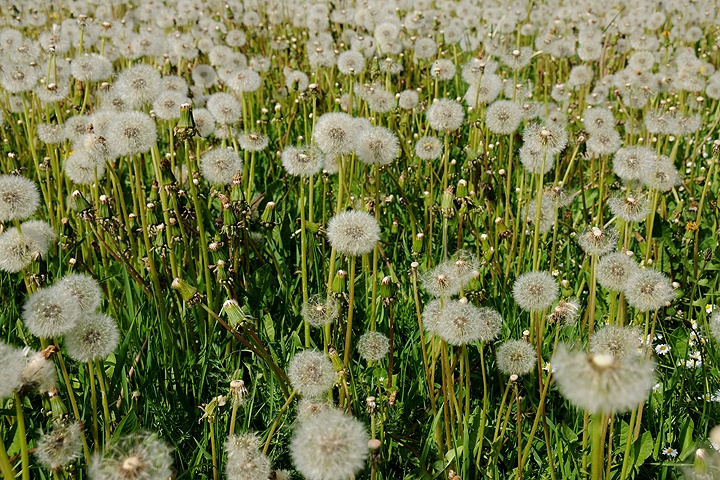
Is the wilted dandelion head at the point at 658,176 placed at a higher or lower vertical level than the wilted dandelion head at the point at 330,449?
higher

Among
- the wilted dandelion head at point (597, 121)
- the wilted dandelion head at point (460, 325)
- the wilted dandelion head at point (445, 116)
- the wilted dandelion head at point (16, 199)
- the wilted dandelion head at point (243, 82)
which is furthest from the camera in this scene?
the wilted dandelion head at point (243, 82)

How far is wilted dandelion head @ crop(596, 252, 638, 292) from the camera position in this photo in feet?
7.41

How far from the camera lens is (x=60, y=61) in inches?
181

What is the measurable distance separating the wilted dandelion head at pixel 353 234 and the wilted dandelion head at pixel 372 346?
0.43 metres

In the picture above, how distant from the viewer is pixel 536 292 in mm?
2303

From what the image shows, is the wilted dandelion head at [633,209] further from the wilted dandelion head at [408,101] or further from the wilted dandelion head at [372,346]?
the wilted dandelion head at [408,101]

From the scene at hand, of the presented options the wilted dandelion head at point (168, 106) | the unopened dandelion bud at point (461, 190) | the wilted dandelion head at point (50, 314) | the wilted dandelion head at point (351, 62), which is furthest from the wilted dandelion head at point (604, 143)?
the wilted dandelion head at point (50, 314)

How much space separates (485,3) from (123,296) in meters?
6.11

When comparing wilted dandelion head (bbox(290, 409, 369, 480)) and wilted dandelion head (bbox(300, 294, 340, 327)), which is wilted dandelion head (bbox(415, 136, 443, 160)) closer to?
wilted dandelion head (bbox(300, 294, 340, 327))

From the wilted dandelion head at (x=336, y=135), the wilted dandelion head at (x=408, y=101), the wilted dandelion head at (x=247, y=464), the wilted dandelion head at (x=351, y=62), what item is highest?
the wilted dandelion head at (x=351, y=62)

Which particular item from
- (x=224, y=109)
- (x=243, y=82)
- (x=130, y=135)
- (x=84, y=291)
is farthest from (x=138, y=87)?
(x=84, y=291)

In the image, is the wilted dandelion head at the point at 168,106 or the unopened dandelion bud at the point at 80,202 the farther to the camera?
the wilted dandelion head at the point at 168,106

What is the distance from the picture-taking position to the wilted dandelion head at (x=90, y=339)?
1942 mm

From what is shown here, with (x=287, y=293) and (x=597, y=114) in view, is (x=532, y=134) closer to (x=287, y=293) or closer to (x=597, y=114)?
(x=597, y=114)
